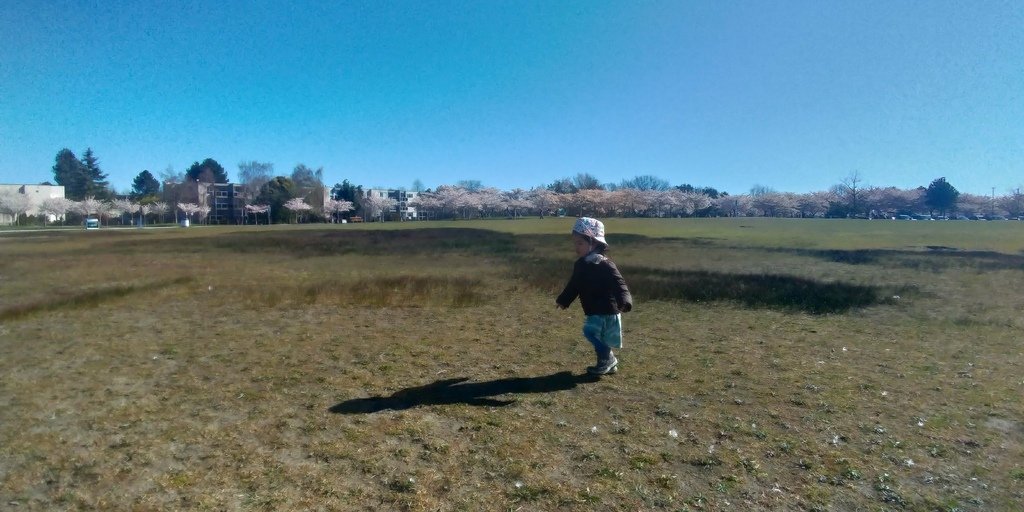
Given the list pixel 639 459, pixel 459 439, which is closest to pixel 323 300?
pixel 459 439

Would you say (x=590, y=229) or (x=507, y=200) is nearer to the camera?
(x=590, y=229)

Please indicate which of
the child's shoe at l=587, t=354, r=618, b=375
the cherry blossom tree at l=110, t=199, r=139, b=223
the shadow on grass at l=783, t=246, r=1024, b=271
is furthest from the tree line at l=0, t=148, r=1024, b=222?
the child's shoe at l=587, t=354, r=618, b=375

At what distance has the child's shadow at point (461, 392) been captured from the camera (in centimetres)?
545

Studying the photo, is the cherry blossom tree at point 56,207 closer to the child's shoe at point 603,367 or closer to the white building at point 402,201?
the white building at point 402,201

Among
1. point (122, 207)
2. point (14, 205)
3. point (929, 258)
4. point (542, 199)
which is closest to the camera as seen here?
point (929, 258)

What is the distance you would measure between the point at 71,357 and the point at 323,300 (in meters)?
5.35

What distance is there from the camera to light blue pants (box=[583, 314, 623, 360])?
618cm

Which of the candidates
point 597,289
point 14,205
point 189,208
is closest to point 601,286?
point 597,289

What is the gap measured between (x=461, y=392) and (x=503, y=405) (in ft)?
2.04

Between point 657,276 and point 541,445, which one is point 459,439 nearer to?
point 541,445

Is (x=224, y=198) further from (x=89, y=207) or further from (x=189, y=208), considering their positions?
(x=89, y=207)

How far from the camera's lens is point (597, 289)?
242 inches

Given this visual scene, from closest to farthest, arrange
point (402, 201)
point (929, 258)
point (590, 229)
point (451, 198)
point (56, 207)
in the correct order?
point (590, 229)
point (929, 258)
point (56, 207)
point (451, 198)
point (402, 201)

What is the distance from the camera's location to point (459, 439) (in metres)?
4.57
